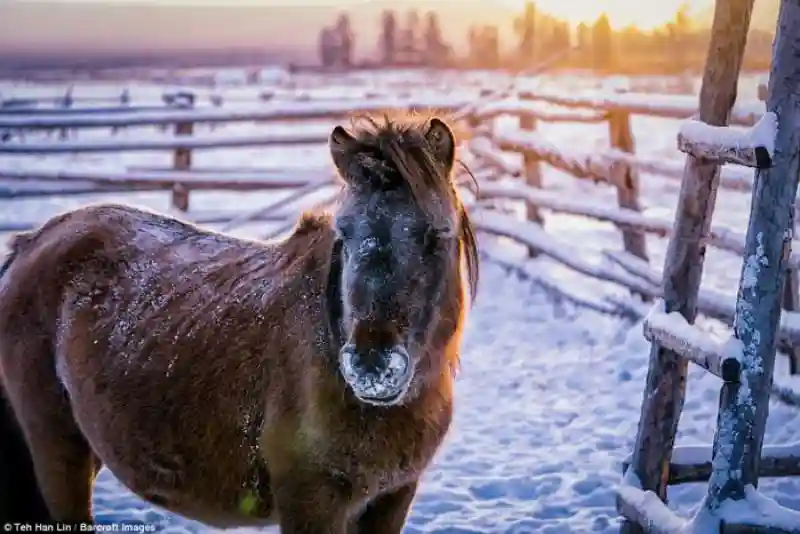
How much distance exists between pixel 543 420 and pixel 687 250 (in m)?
2.22

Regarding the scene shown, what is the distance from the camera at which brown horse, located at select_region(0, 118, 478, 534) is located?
2.06 metres

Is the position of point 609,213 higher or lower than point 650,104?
lower

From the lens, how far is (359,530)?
252 cm

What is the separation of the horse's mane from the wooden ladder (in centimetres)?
85

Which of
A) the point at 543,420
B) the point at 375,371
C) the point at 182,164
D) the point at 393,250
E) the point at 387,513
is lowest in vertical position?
the point at 543,420

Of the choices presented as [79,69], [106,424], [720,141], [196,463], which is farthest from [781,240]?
[79,69]

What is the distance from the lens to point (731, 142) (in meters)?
2.37

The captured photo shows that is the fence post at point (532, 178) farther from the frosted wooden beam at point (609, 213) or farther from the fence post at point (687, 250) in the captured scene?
the fence post at point (687, 250)

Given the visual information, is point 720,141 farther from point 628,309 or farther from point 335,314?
point 628,309

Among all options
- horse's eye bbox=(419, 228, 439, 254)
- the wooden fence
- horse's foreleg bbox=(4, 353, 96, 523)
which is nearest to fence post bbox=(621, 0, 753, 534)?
horse's eye bbox=(419, 228, 439, 254)

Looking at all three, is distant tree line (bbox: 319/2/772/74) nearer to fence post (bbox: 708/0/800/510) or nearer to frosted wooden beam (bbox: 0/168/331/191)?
fence post (bbox: 708/0/800/510)

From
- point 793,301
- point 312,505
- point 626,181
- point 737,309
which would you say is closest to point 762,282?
point 737,309

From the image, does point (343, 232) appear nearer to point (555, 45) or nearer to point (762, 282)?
point (762, 282)

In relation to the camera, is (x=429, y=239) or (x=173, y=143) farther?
(x=173, y=143)
